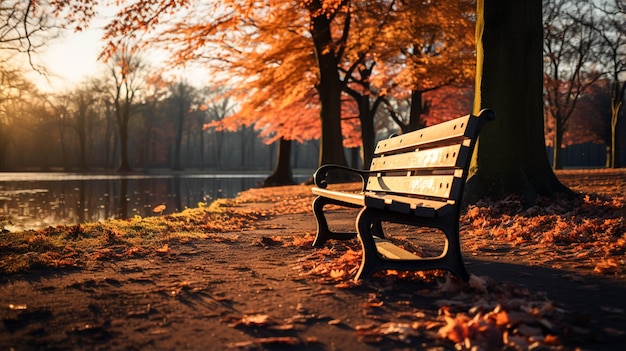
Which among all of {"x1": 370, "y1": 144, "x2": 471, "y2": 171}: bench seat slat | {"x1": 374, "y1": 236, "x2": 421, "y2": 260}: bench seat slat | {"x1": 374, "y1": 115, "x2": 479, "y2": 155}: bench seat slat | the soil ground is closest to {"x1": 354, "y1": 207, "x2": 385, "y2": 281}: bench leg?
the soil ground

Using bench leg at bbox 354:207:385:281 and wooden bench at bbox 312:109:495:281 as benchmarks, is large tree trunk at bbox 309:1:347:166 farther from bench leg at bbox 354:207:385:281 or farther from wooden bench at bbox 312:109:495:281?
bench leg at bbox 354:207:385:281

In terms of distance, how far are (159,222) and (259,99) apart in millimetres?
12208

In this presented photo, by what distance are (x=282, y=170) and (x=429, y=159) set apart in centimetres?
1922

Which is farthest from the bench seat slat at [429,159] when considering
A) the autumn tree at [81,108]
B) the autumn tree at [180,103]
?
the autumn tree at [180,103]

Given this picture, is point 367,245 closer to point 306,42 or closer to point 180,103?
point 306,42

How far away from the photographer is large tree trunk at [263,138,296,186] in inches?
896

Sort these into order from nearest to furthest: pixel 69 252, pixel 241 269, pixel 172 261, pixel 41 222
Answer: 1. pixel 241 269
2. pixel 172 261
3. pixel 69 252
4. pixel 41 222

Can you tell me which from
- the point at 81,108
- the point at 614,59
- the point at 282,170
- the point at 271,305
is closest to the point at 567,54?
the point at 614,59

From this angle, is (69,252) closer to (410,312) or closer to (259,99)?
(410,312)

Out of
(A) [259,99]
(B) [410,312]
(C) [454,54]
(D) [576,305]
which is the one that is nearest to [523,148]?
(D) [576,305]

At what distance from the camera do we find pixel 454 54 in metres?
17.9

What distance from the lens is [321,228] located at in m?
5.27

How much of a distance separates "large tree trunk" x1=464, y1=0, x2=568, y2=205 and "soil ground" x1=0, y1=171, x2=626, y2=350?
2.74 meters

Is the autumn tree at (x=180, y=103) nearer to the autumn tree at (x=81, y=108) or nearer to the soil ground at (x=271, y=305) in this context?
the autumn tree at (x=81, y=108)
